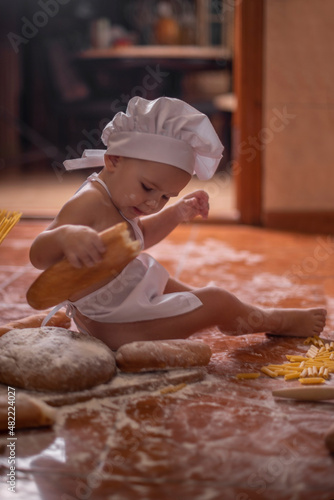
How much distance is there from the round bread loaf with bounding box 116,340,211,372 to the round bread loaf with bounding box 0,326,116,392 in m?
0.03

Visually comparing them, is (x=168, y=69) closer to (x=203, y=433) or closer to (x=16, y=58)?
(x=16, y=58)

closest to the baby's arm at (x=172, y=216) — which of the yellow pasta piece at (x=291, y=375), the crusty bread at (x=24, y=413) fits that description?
the yellow pasta piece at (x=291, y=375)

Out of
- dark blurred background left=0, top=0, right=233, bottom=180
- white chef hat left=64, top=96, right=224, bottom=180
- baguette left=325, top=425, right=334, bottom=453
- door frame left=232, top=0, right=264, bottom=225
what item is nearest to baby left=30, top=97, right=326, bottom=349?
white chef hat left=64, top=96, right=224, bottom=180

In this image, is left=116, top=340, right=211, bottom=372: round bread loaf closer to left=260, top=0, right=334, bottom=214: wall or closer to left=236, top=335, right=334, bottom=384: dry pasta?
left=236, top=335, right=334, bottom=384: dry pasta

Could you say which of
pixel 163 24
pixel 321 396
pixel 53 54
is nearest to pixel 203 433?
pixel 321 396

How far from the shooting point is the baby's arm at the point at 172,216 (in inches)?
68.6

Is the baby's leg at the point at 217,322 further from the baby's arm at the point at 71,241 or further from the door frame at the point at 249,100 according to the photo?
the door frame at the point at 249,100

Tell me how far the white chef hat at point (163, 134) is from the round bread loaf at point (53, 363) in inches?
16.6

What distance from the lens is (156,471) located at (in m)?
1.08

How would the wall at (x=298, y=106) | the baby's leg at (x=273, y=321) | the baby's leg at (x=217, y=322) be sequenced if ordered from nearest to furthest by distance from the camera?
1. the baby's leg at (x=217, y=322)
2. the baby's leg at (x=273, y=321)
3. the wall at (x=298, y=106)

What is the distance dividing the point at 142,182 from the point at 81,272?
246 millimetres

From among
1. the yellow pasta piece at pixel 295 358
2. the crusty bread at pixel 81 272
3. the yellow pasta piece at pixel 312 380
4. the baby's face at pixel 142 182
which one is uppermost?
the baby's face at pixel 142 182

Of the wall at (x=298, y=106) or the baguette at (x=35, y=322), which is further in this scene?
the wall at (x=298, y=106)

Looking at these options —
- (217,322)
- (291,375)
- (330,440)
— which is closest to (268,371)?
(291,375)
